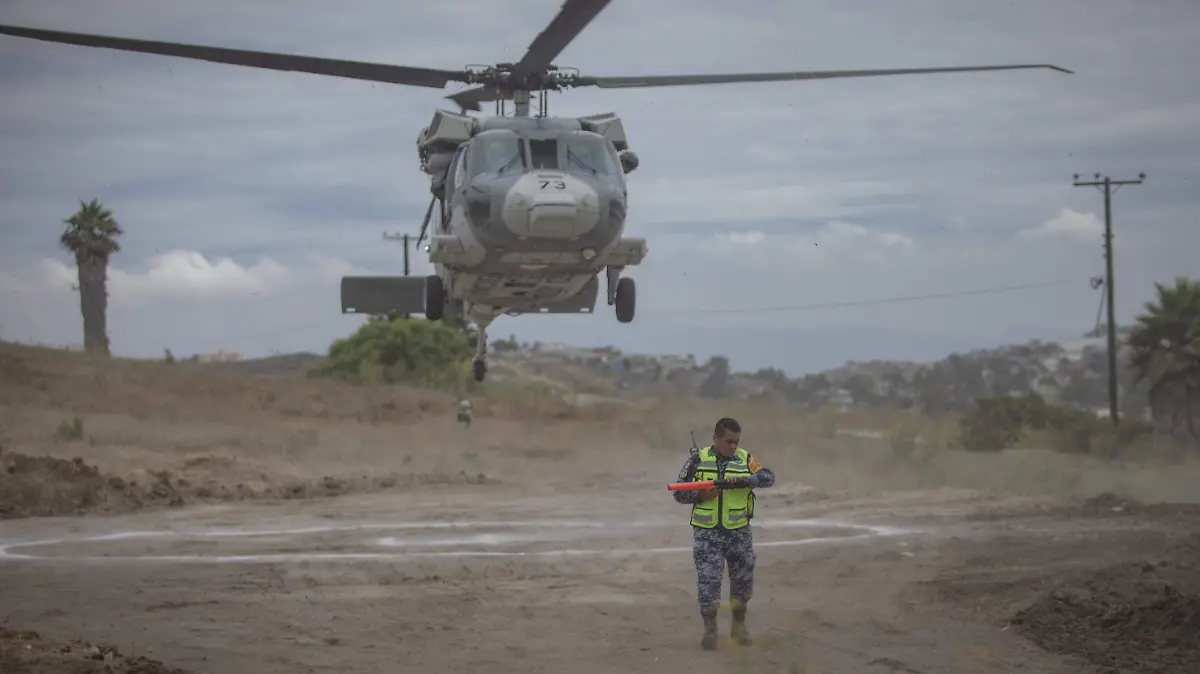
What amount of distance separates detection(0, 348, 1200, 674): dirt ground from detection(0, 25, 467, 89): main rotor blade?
4.98 meters

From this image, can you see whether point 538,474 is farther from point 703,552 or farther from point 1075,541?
point 703,552

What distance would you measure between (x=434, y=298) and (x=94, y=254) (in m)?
40.8

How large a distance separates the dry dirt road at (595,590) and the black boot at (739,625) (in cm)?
8

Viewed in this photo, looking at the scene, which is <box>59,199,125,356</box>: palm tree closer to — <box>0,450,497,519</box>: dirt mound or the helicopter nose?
<box>0,450,497,519</box>: dirt mound

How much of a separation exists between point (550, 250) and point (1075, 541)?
9144 millimetres

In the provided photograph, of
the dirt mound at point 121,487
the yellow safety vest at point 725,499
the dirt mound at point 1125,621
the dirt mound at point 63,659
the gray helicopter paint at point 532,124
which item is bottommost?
the dirt mound at point 1125,621

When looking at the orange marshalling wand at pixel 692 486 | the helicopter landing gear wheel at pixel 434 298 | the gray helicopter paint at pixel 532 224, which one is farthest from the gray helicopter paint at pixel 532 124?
the orange marshalling wand at pixel 692 486

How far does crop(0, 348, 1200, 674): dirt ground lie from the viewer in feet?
39.4

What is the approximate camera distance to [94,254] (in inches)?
2074

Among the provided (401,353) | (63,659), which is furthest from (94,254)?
(63,659)

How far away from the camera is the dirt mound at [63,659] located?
31.3 ft

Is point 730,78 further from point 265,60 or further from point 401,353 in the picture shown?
point 401,353

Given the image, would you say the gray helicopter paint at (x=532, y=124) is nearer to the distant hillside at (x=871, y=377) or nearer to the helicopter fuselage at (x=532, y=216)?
the helicopter fuselage at (x=532, y=216)

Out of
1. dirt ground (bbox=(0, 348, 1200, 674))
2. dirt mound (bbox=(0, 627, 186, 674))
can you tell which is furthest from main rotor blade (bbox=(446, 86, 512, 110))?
dirt mound (bbox=(0, 627, 186, 674))
